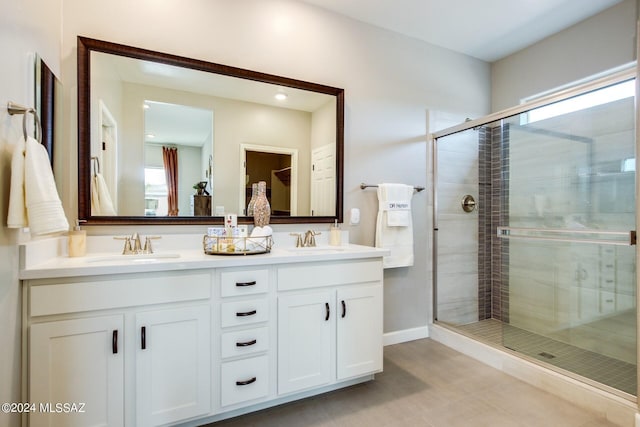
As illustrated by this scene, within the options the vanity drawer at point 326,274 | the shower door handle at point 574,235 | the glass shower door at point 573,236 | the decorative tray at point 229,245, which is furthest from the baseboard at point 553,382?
the decorative tray at point 229,245

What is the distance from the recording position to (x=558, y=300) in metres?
2.62

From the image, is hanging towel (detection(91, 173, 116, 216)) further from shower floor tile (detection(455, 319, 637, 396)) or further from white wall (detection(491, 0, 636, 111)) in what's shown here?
white wall (detection(491, 0, 636, 111))

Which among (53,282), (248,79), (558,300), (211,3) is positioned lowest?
(558,300)

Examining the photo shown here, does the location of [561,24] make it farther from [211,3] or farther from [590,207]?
[211,3]

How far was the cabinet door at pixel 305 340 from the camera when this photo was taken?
5.62 ft

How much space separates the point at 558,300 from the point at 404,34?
2.61m

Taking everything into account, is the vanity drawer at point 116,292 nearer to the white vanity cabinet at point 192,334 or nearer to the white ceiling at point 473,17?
the white vanity cabinet at point 192,334

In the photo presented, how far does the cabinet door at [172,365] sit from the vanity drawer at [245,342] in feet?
0.28

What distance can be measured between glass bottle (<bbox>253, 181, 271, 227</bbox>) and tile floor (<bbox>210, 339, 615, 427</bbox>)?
1.10 metres

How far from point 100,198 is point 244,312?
103cm

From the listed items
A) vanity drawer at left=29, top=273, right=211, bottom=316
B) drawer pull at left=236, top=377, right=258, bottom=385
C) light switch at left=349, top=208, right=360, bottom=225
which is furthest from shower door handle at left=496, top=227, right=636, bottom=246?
vanity drawer at left=29, top=273, right=211, bottom=316

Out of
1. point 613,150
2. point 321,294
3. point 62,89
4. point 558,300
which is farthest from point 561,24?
point 62,89

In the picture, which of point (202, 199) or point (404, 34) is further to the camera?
point (404, 34)

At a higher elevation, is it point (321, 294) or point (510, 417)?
point (321, 294)
